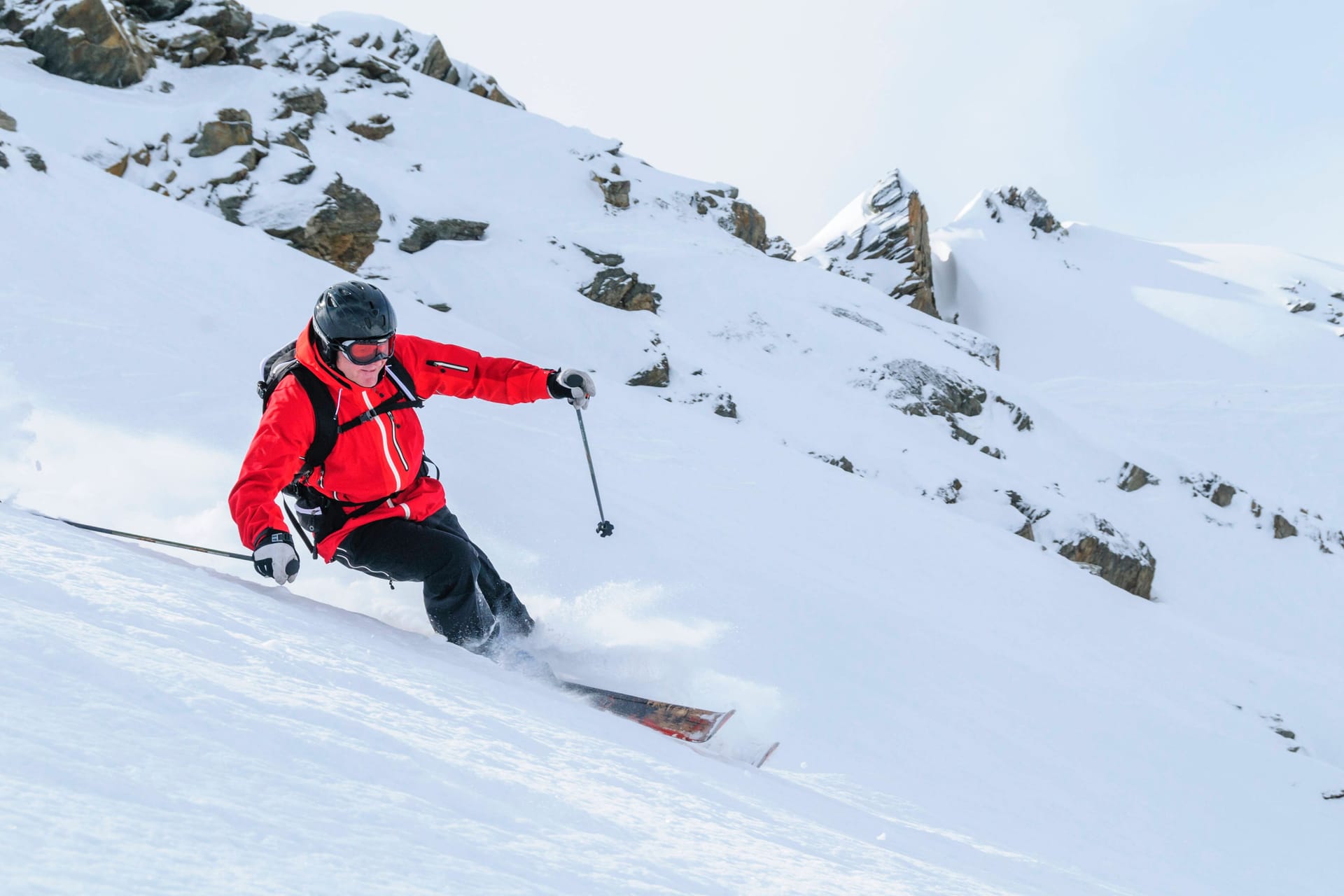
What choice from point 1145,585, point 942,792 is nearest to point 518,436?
point 942,792

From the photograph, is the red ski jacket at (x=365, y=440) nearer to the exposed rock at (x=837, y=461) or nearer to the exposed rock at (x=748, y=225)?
the exposed rock at (x=837, y=461)

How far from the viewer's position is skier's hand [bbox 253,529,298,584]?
3.17 m

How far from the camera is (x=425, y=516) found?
421cm

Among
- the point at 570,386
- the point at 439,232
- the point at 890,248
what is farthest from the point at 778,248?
the point at 570,386

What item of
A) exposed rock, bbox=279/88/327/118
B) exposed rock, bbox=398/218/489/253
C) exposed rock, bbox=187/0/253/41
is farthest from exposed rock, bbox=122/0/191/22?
exposed rock, bbox=398/218/489/253

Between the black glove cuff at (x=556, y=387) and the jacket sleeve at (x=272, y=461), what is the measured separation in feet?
4.71

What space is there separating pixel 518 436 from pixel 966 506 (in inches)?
389

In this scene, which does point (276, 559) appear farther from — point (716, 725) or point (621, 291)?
point (621, 291)

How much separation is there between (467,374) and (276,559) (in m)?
1.63

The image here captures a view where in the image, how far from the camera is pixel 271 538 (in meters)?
3.24

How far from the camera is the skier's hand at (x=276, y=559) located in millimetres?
3172

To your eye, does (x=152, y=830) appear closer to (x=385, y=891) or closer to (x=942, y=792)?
(x=385, y=891)

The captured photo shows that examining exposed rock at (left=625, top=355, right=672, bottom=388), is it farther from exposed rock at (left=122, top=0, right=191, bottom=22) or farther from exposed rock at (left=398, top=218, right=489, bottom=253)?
exposed rock at (left=122, top=0, right=191, bottom=22)

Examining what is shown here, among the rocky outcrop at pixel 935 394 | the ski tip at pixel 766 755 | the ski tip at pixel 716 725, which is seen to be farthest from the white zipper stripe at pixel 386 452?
the rocky outcrop at pixel 935 394
